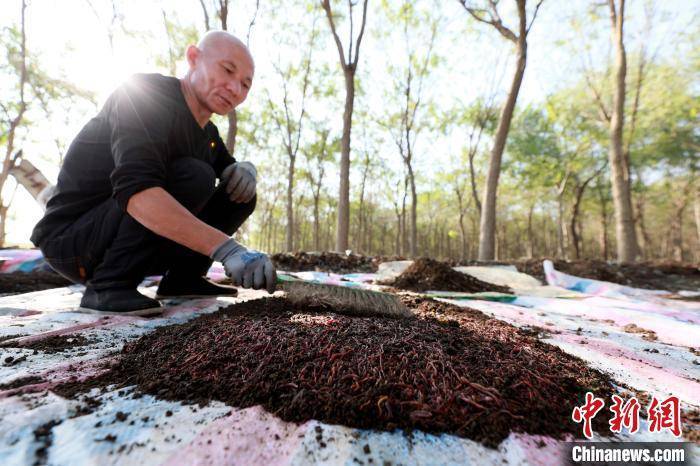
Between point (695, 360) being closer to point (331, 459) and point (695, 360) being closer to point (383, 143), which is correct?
point (331, 459)

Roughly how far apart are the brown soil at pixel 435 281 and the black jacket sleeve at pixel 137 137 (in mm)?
2760

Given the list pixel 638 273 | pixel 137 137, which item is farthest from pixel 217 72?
pixel 638 273

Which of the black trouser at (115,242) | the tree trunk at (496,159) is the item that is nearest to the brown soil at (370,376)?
the black trouser at (115,242)

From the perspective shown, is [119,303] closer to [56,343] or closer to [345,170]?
[56,343]

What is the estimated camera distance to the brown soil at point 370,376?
0.78 m

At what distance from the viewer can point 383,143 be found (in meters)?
18.7

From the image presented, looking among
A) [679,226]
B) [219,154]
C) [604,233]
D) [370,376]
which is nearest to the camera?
[370,376]

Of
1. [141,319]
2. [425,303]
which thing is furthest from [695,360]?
[141,319]

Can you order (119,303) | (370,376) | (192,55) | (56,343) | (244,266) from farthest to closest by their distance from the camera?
(192,55)
(119,303)
(244,266)
(56,343)
(370,376)

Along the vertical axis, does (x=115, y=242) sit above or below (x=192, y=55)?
below

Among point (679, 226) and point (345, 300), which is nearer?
point (345, 300)

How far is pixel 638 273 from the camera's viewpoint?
18.6ft

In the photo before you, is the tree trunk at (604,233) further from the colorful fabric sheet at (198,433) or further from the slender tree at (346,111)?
the colorful fabric sheet at (198,433)

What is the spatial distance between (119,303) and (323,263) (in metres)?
3.78
